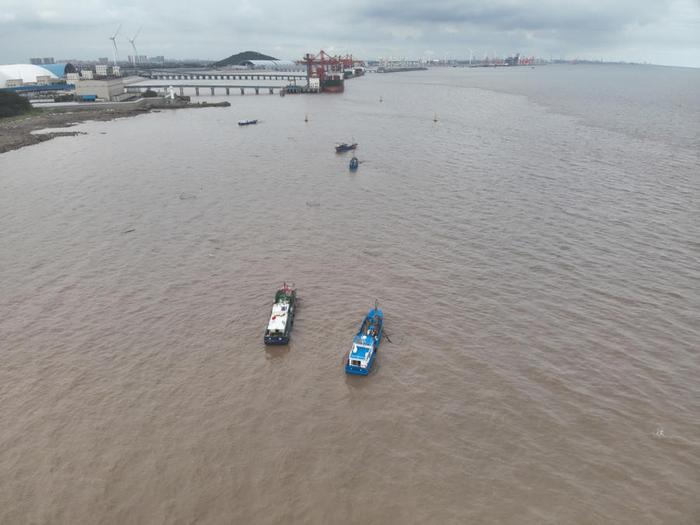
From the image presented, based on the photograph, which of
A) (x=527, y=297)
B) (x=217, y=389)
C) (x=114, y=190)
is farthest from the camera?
(x=114, y=190)

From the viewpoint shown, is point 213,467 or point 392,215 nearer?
point 213,467

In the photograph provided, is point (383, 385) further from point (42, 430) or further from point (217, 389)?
point (42, 430)

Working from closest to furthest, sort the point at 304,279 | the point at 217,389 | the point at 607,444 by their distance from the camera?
the point at 607,444
the point at 217,389
the point at 304,279

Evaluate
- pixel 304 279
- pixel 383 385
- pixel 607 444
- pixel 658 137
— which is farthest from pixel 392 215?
pixel 658 137

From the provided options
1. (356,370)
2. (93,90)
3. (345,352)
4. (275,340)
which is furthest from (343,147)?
(93,90)

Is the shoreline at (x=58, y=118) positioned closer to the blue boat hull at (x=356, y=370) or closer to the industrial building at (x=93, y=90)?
the industrial building at (x=93, y=90)

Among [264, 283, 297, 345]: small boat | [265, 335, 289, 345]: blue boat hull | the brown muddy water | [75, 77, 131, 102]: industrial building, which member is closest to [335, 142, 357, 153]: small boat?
the brown muddy water

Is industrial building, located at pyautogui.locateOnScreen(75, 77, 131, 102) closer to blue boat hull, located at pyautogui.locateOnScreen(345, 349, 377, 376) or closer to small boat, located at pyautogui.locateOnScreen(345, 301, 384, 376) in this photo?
small boat, located at pyautogui.locateOnScreen(345, 301, 384, 376)
